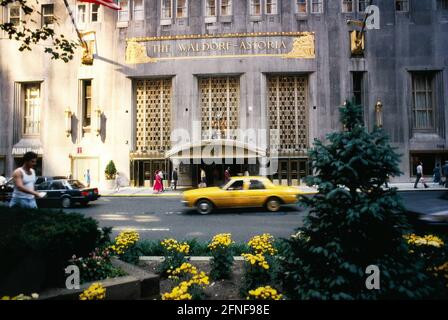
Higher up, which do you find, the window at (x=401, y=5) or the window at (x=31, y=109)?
the window at (x=401, y=5)

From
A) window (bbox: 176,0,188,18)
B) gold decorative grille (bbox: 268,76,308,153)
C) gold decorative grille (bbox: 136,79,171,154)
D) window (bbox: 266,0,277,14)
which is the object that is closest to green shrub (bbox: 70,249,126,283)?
gold decorative grille (bbox: 136,79,171,154)

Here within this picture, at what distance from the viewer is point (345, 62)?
24062 mm

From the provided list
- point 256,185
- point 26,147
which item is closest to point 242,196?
point 256,185

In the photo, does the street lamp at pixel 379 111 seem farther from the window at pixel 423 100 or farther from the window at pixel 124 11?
the window at pixel 124 11

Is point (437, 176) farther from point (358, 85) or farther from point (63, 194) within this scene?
point (63, 194)

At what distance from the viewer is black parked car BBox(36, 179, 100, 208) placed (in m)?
14.8

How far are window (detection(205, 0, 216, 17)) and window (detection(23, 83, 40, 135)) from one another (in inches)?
661

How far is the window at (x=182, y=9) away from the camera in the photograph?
978 inches

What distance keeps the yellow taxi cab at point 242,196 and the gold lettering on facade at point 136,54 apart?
16.8m

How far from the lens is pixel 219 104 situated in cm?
2506

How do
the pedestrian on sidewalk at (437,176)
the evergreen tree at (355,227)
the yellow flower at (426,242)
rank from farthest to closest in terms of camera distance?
the pedestrian on sidewalk at (437,176) < the yellow flower at (426,242) < the evergreen tree at (355,227)

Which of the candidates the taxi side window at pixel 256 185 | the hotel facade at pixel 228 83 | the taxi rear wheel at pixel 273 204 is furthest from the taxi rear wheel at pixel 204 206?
the hotel facade at pixel 228 83
